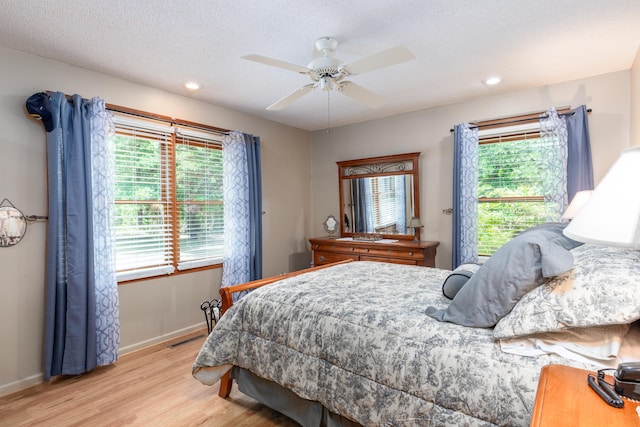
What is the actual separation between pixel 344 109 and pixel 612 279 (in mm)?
3342

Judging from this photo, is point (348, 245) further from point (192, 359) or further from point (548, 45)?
point (548, 45)

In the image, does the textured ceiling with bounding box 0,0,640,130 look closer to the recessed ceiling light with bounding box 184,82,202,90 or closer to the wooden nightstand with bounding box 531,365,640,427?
the recessed ceiling light with bounding box 184,82,202,90

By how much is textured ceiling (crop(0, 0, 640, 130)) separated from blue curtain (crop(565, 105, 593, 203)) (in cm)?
41

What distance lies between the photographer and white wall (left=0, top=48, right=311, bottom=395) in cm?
245

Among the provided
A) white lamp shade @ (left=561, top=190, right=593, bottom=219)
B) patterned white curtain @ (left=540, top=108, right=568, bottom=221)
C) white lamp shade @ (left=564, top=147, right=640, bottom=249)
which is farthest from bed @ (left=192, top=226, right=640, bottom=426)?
patterned white curtain @ (left=540, top=108, right=568, bottom=221)

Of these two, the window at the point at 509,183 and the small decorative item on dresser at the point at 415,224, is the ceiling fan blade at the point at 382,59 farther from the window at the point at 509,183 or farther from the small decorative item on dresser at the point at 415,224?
the small decorative item on dresser at the point at 415,224

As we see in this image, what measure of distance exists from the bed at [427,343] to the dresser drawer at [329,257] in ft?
7.03

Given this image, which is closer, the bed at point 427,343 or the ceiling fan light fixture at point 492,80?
the bed at point 427,343

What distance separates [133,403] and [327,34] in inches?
114

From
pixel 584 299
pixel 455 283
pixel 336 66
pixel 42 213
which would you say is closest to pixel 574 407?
pixel 584 299

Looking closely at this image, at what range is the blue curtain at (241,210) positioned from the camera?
384 cm

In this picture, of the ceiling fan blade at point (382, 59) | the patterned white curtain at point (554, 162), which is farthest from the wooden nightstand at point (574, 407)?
the patterned white curtain at point (554, 162)

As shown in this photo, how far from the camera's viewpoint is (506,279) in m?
1.43

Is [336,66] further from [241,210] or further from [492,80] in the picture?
[241,210]
